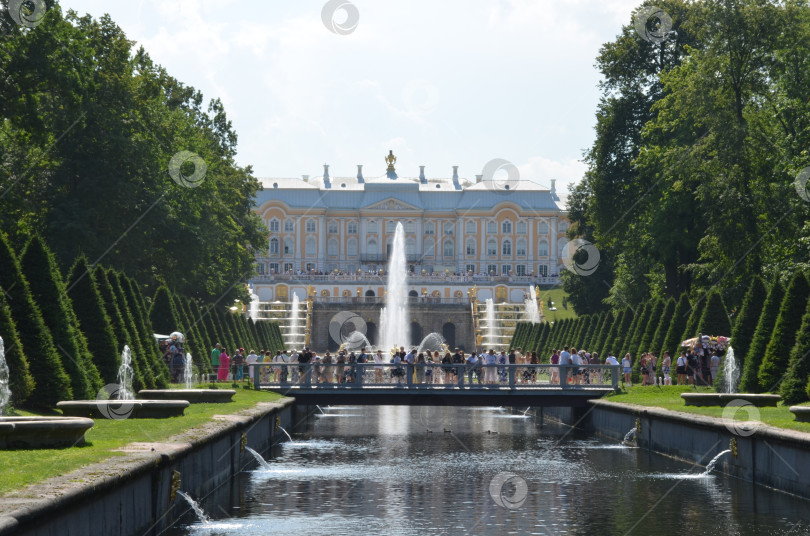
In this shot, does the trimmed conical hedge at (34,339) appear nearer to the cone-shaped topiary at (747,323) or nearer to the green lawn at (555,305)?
the cone-shaped topiary at (747,323)

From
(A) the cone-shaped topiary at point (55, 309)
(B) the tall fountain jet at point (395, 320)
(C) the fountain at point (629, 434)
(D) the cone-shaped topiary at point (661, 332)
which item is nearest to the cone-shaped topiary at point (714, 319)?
(D) the cone-shaped topiary at point (661, 332)

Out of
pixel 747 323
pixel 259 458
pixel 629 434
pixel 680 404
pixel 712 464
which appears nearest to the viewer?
pixel 712 464

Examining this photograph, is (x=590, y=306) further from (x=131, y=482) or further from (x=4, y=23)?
(x=131, y=482)

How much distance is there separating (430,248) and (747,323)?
4299 inches

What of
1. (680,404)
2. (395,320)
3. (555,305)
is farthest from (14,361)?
(555,305)

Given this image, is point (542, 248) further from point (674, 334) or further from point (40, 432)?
point (40, 432)

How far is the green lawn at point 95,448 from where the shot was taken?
449 inches

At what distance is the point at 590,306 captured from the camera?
7044cm

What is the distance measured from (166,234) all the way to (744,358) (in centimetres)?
2337

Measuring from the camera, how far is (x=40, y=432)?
13703 mm

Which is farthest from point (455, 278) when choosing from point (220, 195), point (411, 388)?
point (411, 388)

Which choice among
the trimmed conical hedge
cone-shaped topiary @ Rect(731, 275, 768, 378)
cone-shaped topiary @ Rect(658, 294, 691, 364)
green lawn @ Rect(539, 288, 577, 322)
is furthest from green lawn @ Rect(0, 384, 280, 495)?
green lawn @ Rect(539, 288, 577, 322)

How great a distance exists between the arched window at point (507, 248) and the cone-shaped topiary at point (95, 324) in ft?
369

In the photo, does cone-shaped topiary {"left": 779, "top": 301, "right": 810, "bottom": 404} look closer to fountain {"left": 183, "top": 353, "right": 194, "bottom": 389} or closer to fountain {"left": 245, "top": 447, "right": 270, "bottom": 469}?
fountain {"left": 245, "top": 447, "right": 270, "bottom": 469}
